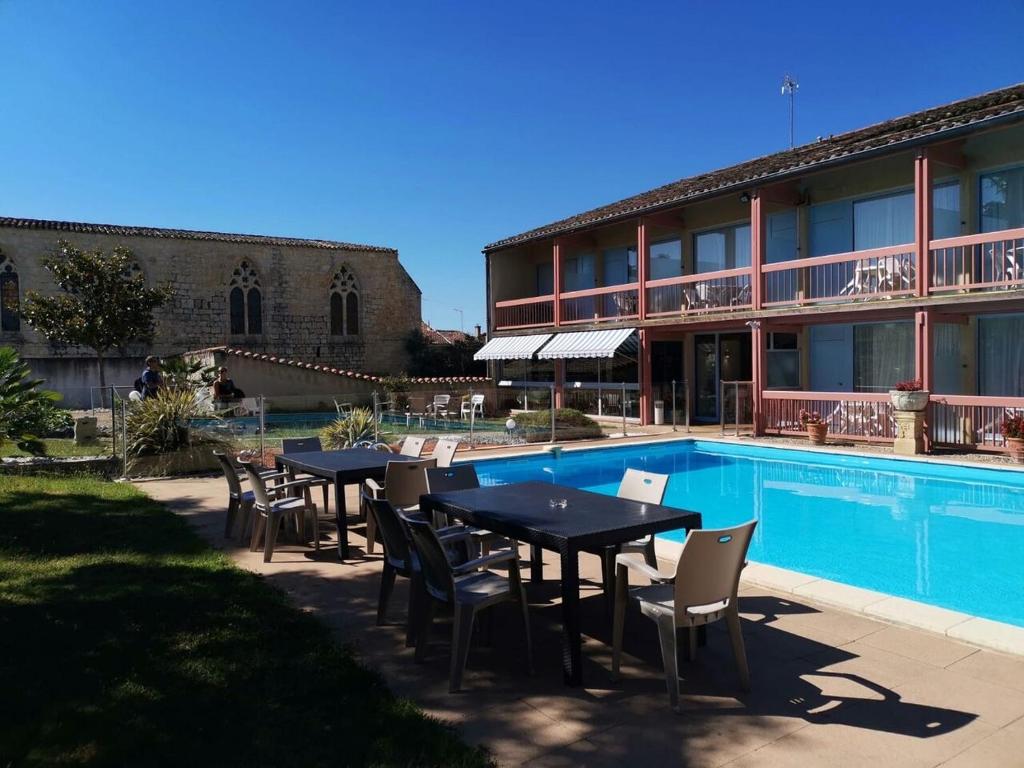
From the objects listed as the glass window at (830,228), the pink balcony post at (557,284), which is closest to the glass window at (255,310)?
the pink balcony post at (557,284)

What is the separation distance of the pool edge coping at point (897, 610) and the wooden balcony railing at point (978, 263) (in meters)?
10.7

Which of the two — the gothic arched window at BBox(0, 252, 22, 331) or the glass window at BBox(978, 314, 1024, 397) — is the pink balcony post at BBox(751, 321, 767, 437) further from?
the gothic arched window at BBox(0, 252, 22, 331)

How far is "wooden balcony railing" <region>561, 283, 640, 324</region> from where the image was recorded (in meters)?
22.2

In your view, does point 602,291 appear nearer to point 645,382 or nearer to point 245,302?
point 645,382

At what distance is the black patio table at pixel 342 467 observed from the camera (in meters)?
7.19

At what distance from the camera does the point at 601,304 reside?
23.7 metres

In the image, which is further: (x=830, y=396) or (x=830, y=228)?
(x=830, y=228)

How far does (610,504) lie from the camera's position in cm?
550

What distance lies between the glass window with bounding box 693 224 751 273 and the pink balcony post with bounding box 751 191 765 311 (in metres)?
1.99

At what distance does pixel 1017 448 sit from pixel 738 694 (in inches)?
479

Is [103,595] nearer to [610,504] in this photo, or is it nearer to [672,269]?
[610,504]

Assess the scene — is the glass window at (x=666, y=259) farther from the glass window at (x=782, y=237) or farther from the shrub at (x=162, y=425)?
the shrub at (x=162, y=425)

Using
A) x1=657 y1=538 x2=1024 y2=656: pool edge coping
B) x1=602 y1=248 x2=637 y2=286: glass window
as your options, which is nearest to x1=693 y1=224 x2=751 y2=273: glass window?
x1=602 y1=248 x2=637 y2=286: glass window

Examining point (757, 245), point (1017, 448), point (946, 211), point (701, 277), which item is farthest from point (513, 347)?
point (1017, 448)
